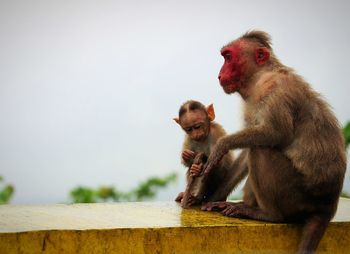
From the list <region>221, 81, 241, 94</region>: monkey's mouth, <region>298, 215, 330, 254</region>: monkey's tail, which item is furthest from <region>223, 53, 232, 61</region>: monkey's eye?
<region>298, 215, 330, 254</region>: monkey's tail

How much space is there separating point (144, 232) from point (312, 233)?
1.34m

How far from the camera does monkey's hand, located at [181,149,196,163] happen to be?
6113 millimetres

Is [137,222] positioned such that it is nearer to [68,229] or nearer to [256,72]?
[68,229]

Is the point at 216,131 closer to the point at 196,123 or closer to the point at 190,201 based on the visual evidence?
the point at 196,123

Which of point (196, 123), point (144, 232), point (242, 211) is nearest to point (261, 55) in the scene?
point (196, 123)

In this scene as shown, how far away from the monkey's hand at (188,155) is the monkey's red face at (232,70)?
846 mm

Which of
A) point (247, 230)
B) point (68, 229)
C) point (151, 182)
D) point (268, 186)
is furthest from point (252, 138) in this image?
point (151, 182)

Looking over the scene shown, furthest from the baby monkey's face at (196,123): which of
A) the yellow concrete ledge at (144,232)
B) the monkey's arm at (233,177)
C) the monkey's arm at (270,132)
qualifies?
the monkey's arm at (270,132)

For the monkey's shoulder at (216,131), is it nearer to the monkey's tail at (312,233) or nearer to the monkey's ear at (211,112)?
the monkey's ear at (211,112)

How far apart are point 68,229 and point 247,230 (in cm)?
142

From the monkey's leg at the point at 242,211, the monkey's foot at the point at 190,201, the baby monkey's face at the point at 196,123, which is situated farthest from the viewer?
the baby monkey's face at the point at 196,123

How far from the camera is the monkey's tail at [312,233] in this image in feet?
15.9

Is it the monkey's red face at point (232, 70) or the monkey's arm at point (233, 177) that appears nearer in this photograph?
the monkey's red face at point (232, 70)

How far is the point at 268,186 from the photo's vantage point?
16.4ft
